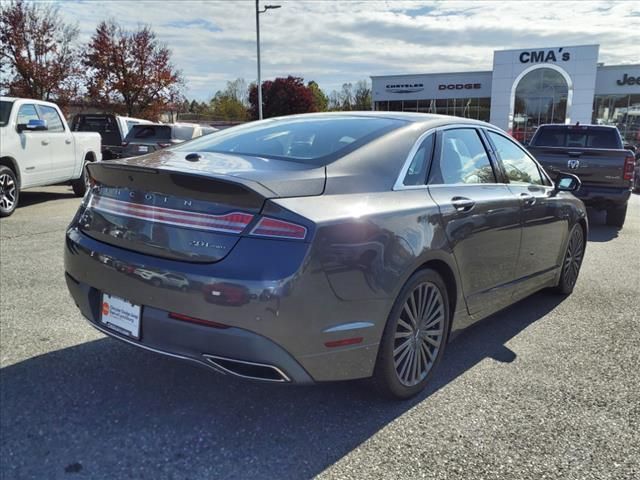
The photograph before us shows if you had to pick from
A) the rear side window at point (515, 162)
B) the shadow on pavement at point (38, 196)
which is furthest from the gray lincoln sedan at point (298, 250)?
the shadow on pavement at point (38, 196)

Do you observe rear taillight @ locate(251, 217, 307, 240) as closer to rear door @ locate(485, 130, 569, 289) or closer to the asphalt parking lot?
the asphalt parking lot

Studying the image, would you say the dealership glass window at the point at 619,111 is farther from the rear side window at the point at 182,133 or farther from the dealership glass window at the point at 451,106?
the rear side window at the point at 182,133

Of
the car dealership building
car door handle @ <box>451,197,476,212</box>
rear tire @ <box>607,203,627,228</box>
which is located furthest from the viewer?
the car dealership building

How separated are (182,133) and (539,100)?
3507 centimetres

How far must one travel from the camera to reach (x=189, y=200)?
2535mm

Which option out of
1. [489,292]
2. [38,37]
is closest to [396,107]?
[38,37]

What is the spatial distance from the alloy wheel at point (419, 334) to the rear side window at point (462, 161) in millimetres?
683

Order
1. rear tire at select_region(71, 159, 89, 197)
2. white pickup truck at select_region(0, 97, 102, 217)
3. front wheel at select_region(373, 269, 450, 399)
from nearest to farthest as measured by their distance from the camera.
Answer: front wheel at select_region(373, 269, 450, 399) → white pickup truck at select_region(0, 97, 102, 217) → rear tire at select_region(71, 159, 89, 197)

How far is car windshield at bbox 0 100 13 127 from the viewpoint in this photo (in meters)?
8.84

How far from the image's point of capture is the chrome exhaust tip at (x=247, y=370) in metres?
2.45

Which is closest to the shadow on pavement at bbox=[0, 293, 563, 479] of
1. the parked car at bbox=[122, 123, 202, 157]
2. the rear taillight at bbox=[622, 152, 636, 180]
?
the rear taillight at bbox=[622, 152, 636, 180]

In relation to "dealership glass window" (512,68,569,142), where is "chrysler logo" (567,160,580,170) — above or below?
below

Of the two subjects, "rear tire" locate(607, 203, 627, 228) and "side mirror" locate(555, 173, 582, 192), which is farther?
"rear tire" locate(607, 203, 627, 228)

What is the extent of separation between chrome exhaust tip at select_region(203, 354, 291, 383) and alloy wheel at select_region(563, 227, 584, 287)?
11.6 feet
